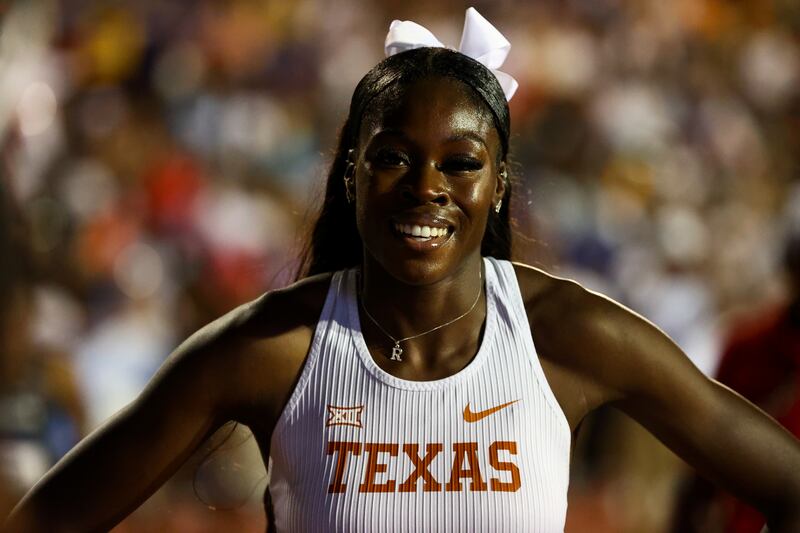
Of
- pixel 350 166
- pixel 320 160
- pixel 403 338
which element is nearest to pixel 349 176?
pixel 350 166

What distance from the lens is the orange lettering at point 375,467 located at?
6.13 ft

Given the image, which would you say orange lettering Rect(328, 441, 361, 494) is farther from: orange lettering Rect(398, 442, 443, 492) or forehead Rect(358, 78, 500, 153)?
forehead Rect(358, 78, 500, 153)

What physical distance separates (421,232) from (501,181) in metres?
0.27

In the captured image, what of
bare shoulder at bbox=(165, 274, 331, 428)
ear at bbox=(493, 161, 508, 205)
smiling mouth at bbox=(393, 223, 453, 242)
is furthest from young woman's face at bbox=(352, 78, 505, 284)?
bare shoulder at bbox=(165, 274, 331, 428)

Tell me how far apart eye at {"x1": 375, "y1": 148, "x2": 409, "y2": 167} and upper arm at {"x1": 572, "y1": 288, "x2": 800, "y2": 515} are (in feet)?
1.26

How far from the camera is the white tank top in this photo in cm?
187

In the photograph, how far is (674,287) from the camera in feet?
17.7

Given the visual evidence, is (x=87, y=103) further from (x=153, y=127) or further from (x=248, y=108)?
(x=248, y=108)

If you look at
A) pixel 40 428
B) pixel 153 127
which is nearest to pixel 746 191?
pixel 153 127

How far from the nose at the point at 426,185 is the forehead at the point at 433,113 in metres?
0.05

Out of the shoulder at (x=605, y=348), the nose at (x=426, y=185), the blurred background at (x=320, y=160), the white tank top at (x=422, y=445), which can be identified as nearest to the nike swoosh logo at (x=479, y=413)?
the white tank top at (x=422, y=445)

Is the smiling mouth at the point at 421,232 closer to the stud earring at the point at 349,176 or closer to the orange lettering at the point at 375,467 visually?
the stud earring at the point at 349,176

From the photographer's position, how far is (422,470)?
1.89m

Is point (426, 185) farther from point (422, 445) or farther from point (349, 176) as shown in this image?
point (422, 445)
